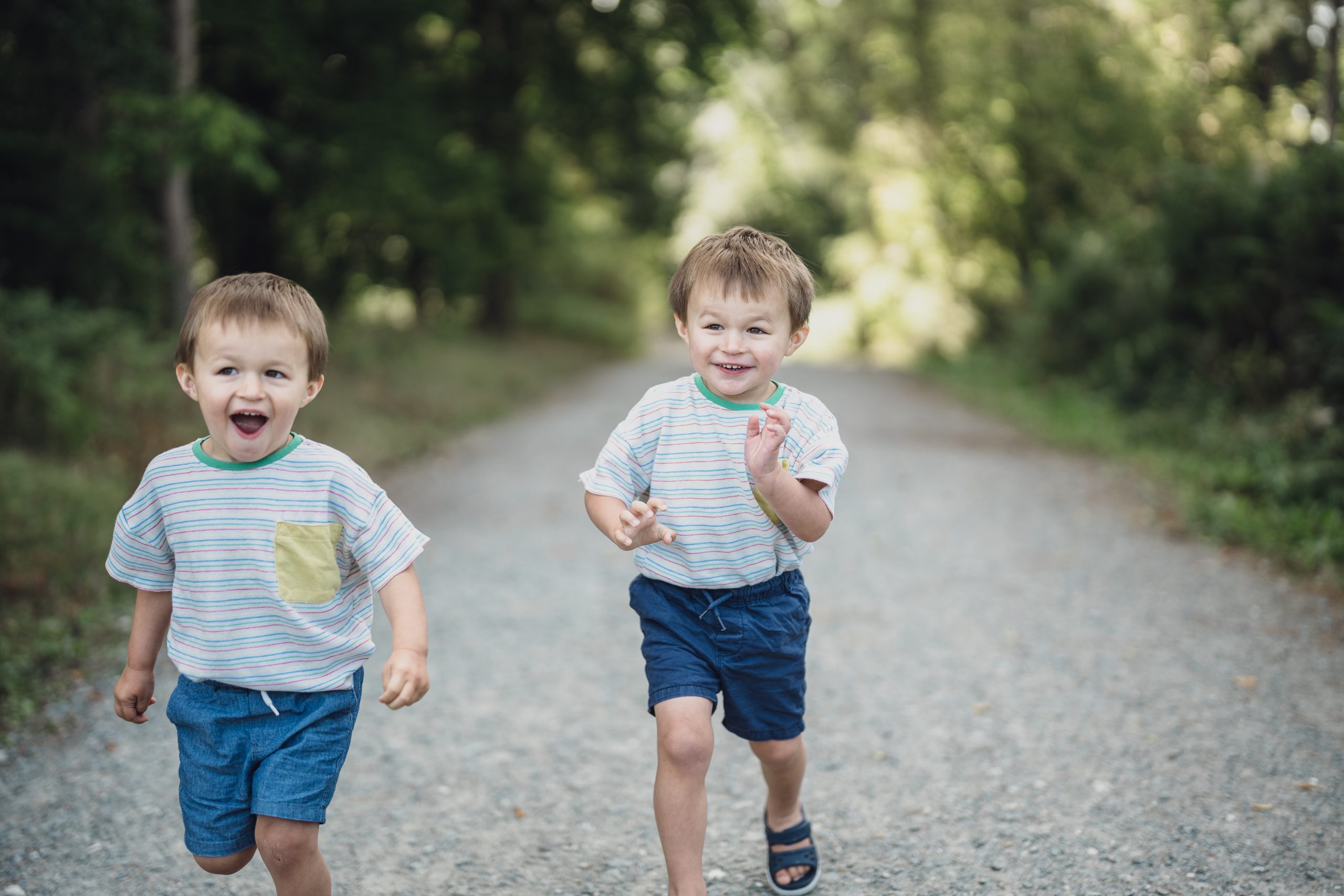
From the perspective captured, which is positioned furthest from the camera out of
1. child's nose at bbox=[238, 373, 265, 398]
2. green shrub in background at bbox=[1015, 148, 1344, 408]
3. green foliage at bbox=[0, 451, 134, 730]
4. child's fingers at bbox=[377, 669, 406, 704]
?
green shrub in background at bbox=[1015, 148, 1344, 408]

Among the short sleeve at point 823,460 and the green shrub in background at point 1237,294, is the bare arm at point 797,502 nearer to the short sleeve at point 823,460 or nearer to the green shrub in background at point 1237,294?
the short sleeve at point 823,460

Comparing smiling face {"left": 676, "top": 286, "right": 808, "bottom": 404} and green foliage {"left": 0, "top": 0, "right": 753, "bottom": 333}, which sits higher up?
green foliage {"left": 0, "top": 0, "right": 753, "bottom": 333}

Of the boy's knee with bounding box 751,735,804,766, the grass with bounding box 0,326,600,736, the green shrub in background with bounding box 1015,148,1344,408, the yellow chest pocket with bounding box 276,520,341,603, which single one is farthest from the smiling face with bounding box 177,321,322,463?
the green shrub in background with bounding box 1015,148,1344,408

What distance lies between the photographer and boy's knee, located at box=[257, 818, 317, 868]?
2455 millimetres

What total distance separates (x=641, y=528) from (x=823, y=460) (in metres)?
0.47

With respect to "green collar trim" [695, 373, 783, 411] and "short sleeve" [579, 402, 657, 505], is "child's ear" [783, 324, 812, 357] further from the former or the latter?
"short sleeve" [579, 402, 657, 505]

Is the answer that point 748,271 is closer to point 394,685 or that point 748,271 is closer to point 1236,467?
point 394,685

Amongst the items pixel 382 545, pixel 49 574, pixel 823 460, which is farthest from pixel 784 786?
pixel 49 574

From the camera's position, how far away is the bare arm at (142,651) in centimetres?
257

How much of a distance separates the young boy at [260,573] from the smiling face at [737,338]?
2.61 feet

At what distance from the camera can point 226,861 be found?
8.32ft

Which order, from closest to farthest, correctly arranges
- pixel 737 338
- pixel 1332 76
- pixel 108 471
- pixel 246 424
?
pixel 246 424
pixel 737 338
pixel 108 471
pixel 1332 76

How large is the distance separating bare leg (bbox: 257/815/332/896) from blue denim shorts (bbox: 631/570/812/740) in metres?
0.84

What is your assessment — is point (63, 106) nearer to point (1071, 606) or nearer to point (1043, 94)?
point (1071, 606)
